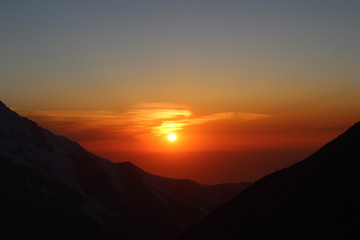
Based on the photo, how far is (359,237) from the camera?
48875 millimetres

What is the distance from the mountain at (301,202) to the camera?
78000 mm

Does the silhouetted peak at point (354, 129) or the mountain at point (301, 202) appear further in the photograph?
the silhouetted peak at point (354, 129)

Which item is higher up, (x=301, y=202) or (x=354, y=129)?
(x=354, y=129)

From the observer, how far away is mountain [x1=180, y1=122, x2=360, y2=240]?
78.0 meters

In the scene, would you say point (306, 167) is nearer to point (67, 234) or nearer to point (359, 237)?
point (359, 237)

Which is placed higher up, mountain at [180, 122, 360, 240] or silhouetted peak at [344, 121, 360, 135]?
silhouetted peak at [344, 121, 360, 135]

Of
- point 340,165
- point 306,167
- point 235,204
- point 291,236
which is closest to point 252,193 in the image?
point 235,204

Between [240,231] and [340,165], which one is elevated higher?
[340,165]

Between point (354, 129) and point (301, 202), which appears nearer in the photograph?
point (301, 202)

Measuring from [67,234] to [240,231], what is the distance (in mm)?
116155

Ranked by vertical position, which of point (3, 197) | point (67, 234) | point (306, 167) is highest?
point (306, 167)

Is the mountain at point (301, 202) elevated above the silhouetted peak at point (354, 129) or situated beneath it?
situated beneath

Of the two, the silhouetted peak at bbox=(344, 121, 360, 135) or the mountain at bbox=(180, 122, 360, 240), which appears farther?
the silhouetted peak at bbox=(344, 121, 360, 135)

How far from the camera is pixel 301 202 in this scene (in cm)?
8969
